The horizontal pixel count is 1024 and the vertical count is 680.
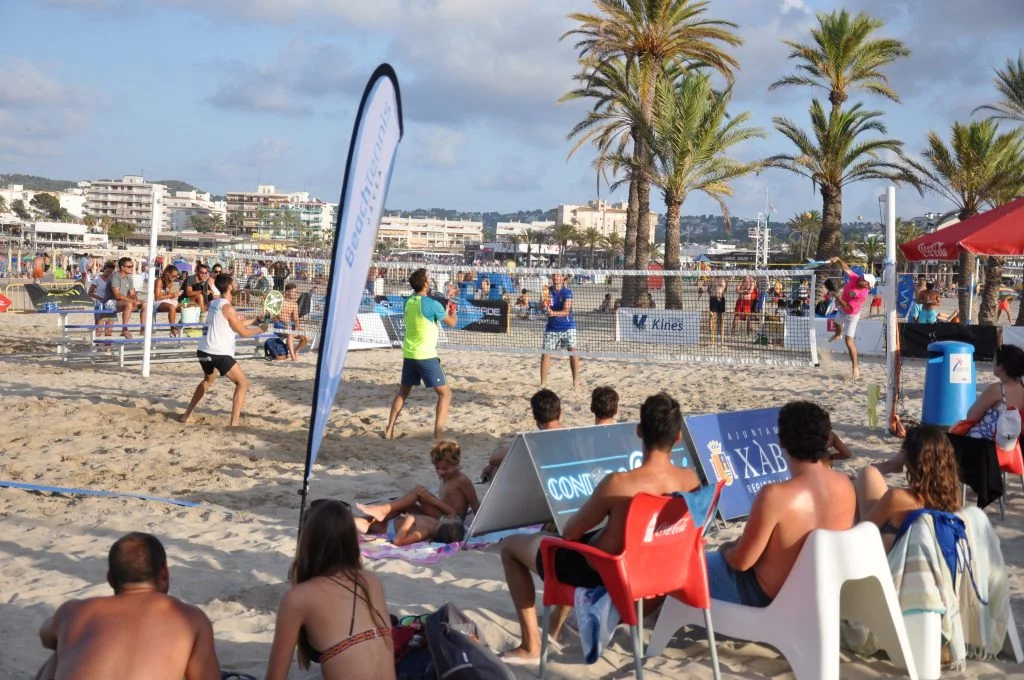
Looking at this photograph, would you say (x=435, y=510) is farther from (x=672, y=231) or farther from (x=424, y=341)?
(x=672, y=231)

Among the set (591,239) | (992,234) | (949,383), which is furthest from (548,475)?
(591,239)

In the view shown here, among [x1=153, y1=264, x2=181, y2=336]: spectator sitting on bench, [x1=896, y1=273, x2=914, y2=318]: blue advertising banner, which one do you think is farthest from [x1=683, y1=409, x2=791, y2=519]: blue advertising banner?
[x1=896, y1=273, x2=914, y2=318]: blue advertising banner

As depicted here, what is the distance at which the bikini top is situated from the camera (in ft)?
9.35

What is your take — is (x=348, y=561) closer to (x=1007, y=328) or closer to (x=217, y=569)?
(x=217, y=569)

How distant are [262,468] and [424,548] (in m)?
2.58

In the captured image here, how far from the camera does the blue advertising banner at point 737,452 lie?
19.7 ft

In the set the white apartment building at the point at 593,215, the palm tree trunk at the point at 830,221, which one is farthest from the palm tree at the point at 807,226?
the white apartment building at the point at 593,215

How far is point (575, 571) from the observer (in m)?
3.69

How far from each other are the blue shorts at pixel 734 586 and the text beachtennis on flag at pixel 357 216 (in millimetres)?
1771

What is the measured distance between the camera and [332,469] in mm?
7562

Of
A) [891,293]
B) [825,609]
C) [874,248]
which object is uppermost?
[874,248]

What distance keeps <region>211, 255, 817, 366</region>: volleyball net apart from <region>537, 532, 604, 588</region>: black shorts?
25.4 ft

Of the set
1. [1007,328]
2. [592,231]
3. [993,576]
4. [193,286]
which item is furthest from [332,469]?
[592,231]

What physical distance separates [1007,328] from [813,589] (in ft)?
45.7
